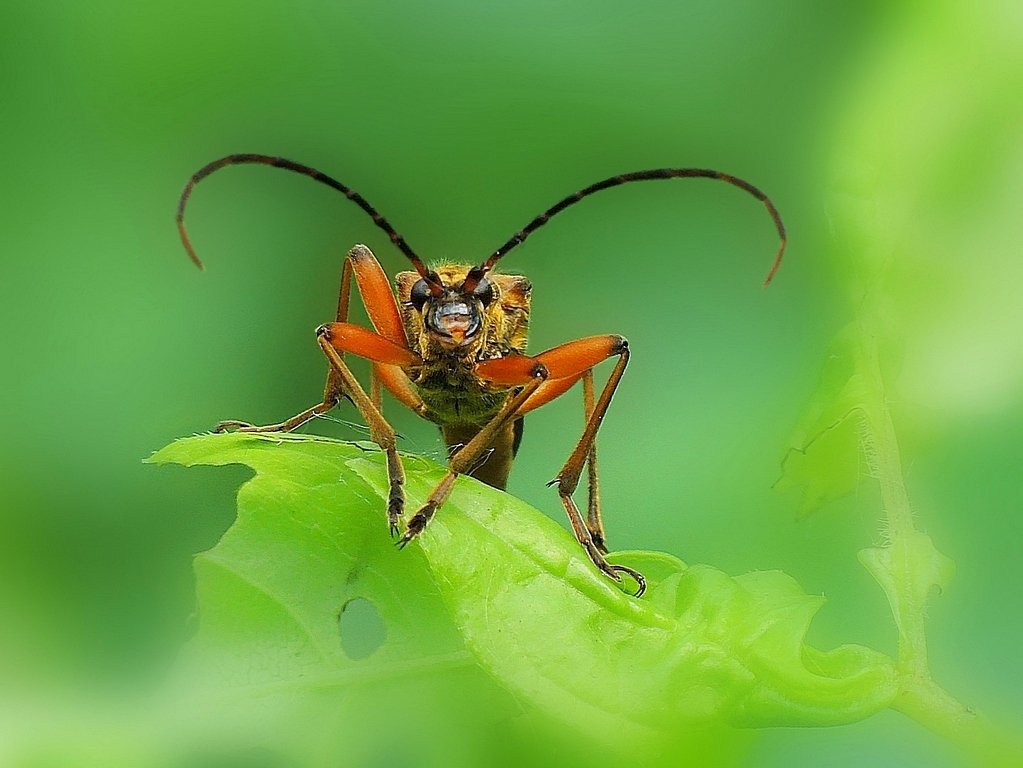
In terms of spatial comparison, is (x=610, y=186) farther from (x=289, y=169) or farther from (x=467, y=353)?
(x=289, y=169)

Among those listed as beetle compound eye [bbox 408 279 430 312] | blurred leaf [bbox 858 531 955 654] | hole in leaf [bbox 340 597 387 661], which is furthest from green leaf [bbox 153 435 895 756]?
beetle compound eye [bbox 408 279 430 312]

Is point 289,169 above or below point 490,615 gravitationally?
above

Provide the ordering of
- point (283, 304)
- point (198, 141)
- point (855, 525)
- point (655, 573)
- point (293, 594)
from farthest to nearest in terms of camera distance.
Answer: point (198, 141) < point (283, 304) < point (855, 525) < point (655, 573) < point (293, 594)

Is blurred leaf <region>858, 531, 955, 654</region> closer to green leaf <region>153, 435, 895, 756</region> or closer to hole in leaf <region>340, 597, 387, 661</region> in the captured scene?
green leaf <region>153, 435, 895, 756</region>

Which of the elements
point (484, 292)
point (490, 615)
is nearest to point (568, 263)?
point (484, 292)

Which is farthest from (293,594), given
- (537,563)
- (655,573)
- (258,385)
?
(258,385)

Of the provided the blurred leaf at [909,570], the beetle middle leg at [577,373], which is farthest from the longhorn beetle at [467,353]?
the blurred leaf at [909,570]

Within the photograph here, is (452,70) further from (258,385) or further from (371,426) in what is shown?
(371,426)

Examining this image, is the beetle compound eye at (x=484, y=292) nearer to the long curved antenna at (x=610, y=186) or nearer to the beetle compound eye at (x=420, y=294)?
the long curved antenna at (x=610, y=186)

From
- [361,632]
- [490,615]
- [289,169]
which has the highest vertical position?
[289,169]
